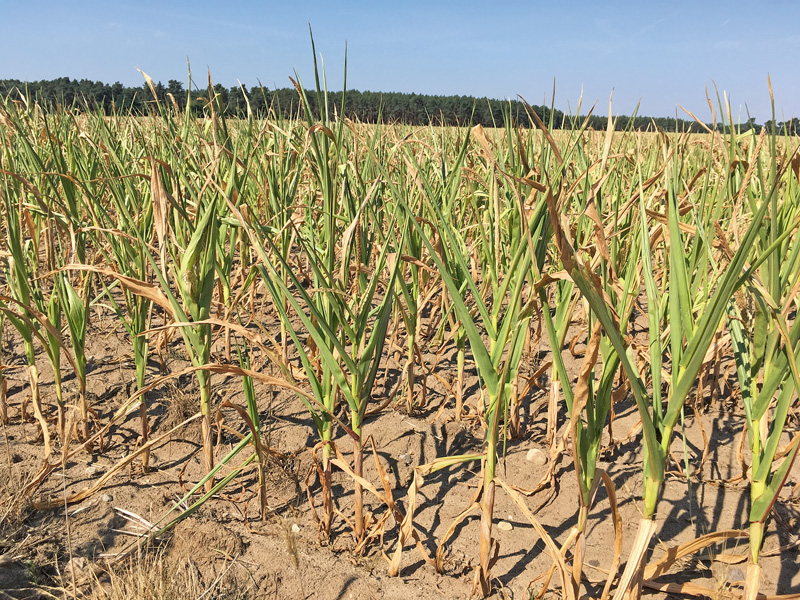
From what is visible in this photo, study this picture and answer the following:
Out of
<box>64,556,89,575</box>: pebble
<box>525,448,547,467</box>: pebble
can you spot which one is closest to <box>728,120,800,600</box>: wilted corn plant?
<box>525,448,547,467</box>: pebble

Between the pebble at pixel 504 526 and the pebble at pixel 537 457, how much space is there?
265mm

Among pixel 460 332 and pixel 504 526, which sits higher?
pixel 460 332

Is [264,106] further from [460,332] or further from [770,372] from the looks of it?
[770,372]

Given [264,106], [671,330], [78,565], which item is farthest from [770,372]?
[264,106]

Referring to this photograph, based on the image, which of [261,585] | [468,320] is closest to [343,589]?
[261,585]

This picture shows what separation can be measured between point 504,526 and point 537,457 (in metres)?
0.30

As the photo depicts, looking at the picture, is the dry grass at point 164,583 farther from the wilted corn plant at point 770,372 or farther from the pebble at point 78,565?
Result: the wilted corn plant at point 770,372

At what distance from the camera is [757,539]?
964 millimetres

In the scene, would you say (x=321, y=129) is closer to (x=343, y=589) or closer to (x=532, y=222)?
(x=532, y=222)

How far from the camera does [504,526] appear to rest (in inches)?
57.8

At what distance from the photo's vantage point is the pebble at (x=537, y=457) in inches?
66.8

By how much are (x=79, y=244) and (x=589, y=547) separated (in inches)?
61.8

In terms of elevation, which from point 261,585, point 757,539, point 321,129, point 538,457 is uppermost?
point 321,129

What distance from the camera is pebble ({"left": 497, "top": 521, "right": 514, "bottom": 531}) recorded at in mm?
1463
